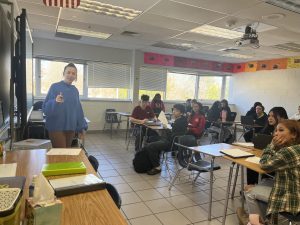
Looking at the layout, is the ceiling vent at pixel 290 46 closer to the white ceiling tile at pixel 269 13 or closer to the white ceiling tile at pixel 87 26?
the white ceiling tile at pixel 269 13

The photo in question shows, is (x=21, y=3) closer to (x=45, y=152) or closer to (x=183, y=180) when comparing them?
(x=45, y=152)

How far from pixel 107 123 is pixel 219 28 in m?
4.50

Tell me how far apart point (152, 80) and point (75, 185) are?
7020mm

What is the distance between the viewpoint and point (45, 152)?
1953 mm

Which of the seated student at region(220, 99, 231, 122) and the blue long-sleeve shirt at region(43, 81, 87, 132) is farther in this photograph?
the seated student at region(220, 99, 231, 122)

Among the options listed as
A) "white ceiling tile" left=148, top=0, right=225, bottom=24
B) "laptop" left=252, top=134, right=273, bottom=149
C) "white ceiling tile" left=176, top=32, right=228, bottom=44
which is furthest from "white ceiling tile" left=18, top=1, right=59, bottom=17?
"laptop" left=252, top=134, right=273, bottom=149

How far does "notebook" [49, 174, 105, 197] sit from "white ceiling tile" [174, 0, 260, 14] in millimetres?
2853

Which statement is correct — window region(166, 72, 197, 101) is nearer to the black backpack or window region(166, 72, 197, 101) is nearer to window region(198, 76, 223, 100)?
window region(198, 76, 223, 100)

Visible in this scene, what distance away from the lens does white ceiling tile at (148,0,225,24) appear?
342cm

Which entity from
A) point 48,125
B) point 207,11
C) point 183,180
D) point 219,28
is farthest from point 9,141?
point 219,28

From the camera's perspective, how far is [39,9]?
391cm

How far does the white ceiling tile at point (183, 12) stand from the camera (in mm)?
3422

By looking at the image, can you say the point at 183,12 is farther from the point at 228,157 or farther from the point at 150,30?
the point at 228,157

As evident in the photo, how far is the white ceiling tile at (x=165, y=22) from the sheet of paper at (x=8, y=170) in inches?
126
